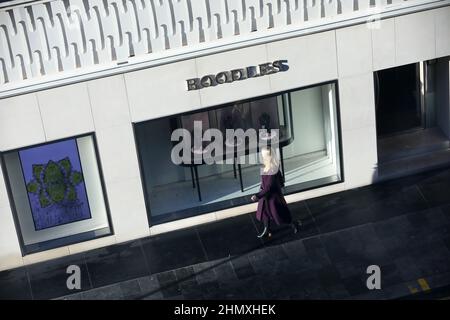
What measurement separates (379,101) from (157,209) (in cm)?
508

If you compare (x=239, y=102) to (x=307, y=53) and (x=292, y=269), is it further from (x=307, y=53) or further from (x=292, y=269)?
(x=292, y=269)

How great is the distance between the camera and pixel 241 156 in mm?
20047

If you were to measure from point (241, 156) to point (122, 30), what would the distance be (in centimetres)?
385

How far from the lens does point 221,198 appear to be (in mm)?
19984

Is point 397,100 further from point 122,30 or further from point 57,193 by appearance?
point 57,193

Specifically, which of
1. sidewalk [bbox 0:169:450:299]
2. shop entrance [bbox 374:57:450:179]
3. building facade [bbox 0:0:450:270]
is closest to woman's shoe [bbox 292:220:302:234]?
sidewalk [bbox 0:169:450:299]

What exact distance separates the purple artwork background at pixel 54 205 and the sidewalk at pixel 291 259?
0.77 meters

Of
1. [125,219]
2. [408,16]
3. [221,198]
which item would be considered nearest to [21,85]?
[125,219]

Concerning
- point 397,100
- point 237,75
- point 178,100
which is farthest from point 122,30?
point 397,100

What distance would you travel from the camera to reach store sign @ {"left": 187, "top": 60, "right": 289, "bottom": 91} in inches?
723

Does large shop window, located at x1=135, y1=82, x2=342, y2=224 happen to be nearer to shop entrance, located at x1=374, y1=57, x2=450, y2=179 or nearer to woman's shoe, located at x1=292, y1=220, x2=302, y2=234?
woman's shoe, located at x1=292, y1=220, x2=302, y2=234

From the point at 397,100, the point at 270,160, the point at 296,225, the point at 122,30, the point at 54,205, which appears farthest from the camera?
the point at 397,100
